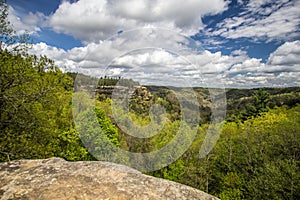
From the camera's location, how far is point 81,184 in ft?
8.60

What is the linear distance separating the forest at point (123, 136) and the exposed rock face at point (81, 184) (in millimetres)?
6352

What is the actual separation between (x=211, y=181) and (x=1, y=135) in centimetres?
2610

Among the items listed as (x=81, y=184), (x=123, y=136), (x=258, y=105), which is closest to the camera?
(x=81, y=184)

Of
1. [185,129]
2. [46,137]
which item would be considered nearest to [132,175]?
[46,137]

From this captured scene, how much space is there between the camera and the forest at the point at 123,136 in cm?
1021

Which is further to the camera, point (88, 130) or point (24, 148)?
point (88, 130)

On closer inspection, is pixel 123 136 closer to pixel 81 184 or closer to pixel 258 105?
pixel 81 184

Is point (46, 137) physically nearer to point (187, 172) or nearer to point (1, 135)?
point (1, 135)

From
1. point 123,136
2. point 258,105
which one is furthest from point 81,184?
point 258,105

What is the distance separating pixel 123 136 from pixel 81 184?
28330 millimetres

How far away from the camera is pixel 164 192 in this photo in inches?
99.3

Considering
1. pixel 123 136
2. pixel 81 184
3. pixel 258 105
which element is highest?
pixel 81 184

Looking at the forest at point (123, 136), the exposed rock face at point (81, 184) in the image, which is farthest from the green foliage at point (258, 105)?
the exposed rock face at point (81, 184)

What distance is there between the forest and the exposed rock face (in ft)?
20.8
